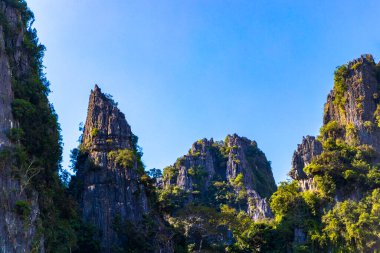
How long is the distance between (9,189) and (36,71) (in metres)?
15.2

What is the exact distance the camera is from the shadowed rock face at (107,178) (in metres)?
48.4

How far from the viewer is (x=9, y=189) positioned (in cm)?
3272

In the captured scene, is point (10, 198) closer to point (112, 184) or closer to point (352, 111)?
point (112, 184)

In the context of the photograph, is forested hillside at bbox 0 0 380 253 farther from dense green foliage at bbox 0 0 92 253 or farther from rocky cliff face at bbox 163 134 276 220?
rocky cliff face at bbox 163 134 276 220

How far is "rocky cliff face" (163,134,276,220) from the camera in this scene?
273 feet

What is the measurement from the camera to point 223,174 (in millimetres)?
92688

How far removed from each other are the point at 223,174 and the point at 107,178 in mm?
44394

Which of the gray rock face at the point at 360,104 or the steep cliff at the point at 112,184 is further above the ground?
the gray rock face at the point at 360,104

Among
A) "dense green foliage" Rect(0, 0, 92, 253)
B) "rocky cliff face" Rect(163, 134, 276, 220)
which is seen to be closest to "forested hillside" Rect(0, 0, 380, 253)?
"dense green foliage" Rect(0, 0, 92, 253)

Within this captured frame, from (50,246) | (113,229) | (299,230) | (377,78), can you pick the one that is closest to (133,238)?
(113,229)

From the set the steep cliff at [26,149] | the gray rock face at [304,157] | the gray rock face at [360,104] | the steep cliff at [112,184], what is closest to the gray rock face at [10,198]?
the steep cliff at [26,149]

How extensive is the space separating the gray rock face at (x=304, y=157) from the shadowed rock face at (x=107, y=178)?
1433cm

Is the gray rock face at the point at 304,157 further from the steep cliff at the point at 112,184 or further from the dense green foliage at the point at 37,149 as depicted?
the dense green foliage at the point at 37,149

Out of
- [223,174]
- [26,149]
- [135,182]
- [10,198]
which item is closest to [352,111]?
[135,182]
